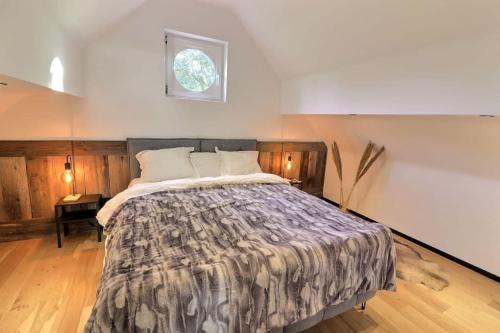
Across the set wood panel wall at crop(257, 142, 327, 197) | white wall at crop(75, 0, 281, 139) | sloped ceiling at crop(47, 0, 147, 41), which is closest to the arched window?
sloped ceiling at crop(47, 0, 147, 41)

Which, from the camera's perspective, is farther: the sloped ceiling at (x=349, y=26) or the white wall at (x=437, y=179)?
the white wall at (x=437, y=179)

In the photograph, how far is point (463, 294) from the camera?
83.0 inches

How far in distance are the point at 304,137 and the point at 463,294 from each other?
8.58ft

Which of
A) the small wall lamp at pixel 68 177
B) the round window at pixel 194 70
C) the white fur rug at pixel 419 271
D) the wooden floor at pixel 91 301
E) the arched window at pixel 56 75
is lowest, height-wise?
the wooden floor at pixel 91 301

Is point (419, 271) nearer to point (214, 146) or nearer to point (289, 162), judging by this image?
point (289, 162)

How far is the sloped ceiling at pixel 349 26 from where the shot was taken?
62.2 inches

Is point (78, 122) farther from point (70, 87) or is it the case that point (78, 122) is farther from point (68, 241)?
point (68, 241)

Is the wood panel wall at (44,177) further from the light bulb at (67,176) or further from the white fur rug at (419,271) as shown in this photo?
the white fur rug at (419,271)

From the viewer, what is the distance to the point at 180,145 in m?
Answer: 3.09

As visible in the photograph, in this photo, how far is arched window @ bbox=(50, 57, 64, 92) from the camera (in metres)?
1.81

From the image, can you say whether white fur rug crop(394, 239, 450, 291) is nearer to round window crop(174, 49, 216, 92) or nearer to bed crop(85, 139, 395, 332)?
bed crop(85, 139, 395, 332)

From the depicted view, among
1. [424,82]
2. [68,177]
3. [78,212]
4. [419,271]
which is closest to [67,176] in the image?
[68,177]

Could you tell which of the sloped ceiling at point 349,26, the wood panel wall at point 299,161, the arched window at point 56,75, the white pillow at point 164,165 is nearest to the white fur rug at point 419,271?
the wood panel wall at point 299,161

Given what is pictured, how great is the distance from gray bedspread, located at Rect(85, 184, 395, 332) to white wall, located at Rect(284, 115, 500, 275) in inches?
53.9
